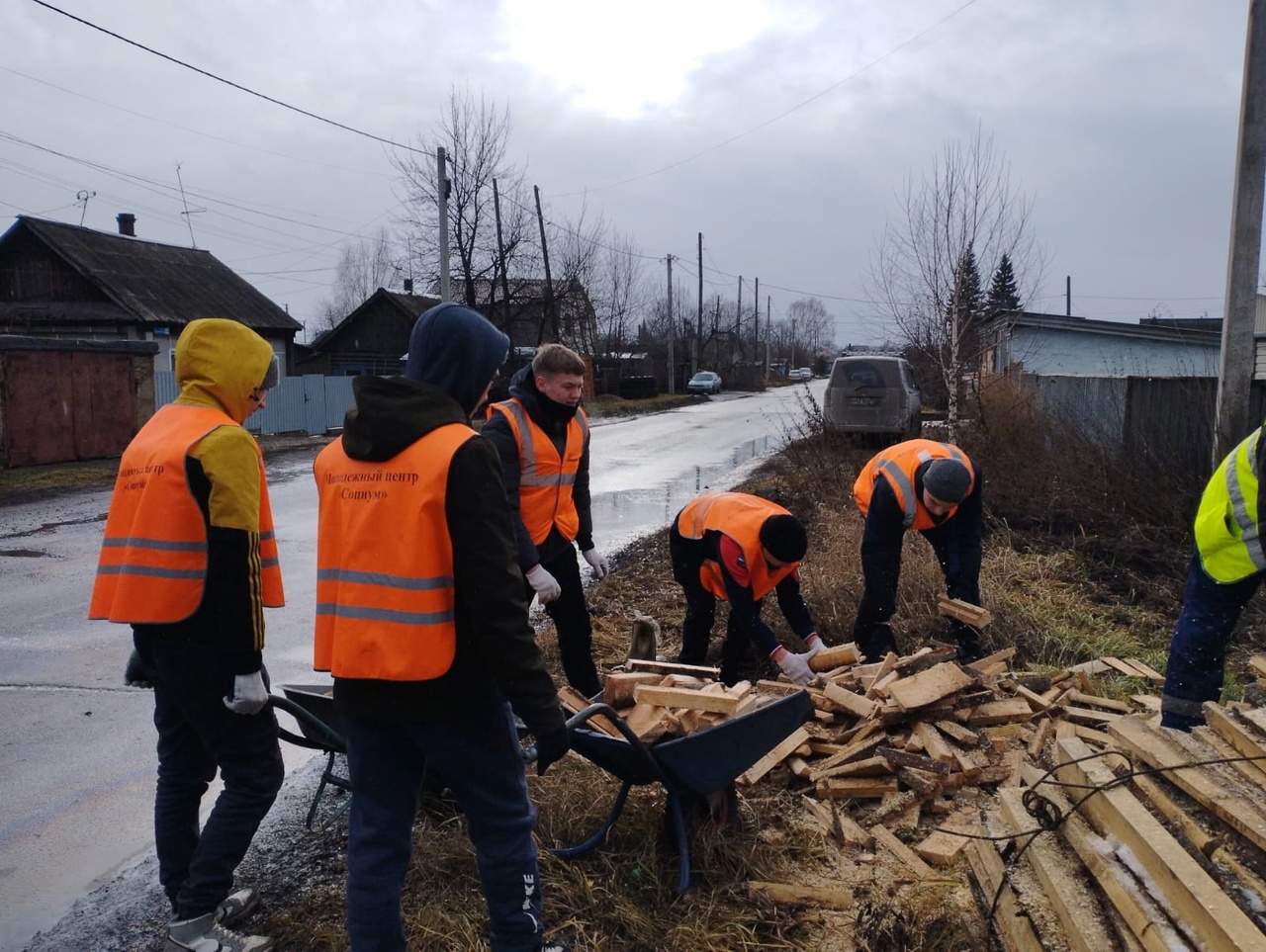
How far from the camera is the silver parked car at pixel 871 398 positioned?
15.7 metres

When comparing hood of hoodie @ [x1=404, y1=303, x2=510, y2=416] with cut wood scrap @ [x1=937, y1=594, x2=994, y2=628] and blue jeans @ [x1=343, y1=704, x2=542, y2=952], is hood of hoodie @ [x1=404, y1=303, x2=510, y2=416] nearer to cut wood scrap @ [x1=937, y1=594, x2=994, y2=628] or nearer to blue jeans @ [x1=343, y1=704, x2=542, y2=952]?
blue jeans @ [x1=343, y1=704, x2=542, y2=952]

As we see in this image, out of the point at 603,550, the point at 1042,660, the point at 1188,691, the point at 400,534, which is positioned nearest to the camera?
the point at 400,534

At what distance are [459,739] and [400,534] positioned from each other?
537mm

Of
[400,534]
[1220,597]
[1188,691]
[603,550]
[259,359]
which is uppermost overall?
[259,359]

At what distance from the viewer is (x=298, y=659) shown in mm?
6039

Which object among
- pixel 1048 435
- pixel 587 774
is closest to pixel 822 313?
pixel 1048 435

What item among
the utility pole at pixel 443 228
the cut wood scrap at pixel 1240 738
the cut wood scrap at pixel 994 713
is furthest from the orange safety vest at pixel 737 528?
the utility pole at pixel 443 228

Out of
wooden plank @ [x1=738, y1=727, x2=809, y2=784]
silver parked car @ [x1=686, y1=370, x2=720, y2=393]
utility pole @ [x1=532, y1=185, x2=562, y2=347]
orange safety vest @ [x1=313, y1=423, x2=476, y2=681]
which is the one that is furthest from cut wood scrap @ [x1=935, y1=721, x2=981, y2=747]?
silver parked car @ [x1=686, y1=370, x2=720, y2=393]

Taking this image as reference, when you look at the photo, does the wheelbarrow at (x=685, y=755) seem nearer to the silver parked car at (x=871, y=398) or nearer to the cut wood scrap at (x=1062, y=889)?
the cut wood scrap at (x=1062, y=889)

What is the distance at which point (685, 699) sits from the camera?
11.7ft

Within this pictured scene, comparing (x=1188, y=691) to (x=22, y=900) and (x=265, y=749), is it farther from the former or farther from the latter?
(x=22, y=900)

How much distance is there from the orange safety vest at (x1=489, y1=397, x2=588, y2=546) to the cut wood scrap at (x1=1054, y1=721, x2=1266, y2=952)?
8.13 feet

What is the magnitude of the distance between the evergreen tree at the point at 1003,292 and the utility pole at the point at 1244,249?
719 centimetres

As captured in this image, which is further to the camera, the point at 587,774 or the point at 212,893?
the point at 587,774
